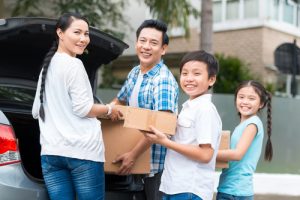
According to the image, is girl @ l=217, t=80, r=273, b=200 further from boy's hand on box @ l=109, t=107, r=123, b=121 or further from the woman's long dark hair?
the woman's long dark hair

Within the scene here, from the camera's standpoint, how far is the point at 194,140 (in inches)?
105

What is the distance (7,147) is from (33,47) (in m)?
1.08

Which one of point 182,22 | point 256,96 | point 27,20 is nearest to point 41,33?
point 27,20

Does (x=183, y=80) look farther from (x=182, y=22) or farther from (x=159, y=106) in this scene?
(x=182, y=22)

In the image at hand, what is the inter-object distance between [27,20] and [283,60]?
8000 millimetres

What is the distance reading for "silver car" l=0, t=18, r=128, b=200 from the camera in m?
2.71

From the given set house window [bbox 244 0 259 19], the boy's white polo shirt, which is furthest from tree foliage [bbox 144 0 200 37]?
the boy's white polo shirt

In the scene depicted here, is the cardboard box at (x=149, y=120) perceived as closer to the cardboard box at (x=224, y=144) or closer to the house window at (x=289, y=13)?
the cardboard box at (x=224, y=144)

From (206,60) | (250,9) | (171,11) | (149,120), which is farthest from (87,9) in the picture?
(149,120)

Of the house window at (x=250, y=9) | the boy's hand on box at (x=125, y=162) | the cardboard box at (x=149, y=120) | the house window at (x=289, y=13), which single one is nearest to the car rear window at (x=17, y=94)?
the boy's hand on box at (x=125, y=162)

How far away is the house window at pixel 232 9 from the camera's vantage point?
1562 centimetres

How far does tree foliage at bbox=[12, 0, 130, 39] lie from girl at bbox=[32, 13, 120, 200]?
→ 8303mm

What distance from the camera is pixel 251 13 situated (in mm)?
15148

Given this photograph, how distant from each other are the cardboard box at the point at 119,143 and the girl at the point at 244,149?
17.0 inches
